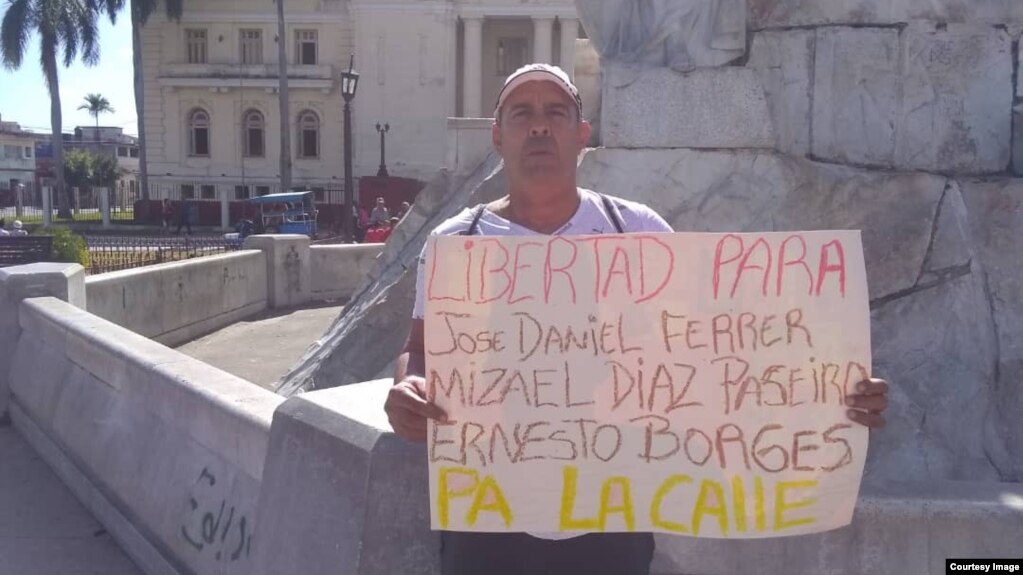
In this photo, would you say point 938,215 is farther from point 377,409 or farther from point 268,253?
point 268,253

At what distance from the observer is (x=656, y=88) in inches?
267

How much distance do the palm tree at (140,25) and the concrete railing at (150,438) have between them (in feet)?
137

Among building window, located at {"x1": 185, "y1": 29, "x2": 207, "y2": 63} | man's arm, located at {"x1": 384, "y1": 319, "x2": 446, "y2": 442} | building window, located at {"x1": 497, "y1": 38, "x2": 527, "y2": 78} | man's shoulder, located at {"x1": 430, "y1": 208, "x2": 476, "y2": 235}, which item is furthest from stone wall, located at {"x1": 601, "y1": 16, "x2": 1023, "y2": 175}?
building window, located at {"x1": 185, "y1": 29, "x2": 207, "y2": 63}

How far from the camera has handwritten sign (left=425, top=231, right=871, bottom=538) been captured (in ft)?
7.24

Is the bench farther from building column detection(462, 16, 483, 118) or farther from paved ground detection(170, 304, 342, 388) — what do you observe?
building column detection(462, 16, 483, 118)

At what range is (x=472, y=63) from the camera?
45.6 meters

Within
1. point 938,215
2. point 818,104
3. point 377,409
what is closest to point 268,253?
point 818,104

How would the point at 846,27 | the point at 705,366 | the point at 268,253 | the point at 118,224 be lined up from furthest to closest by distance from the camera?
1. the point at 118,224
2. the point at 268,253
3. the point at 846,27
4. the point at 705,366

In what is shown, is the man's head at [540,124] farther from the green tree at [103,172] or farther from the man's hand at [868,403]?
the green tree at [103,172]

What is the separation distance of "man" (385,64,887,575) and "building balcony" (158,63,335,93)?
4592 cm

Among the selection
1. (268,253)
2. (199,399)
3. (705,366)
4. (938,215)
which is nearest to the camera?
(705,366)

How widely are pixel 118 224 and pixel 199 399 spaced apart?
41618 millimetres

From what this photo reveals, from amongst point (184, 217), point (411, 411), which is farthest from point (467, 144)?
point (184, 217)

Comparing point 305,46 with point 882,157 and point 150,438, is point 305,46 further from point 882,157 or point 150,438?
point 150,438
